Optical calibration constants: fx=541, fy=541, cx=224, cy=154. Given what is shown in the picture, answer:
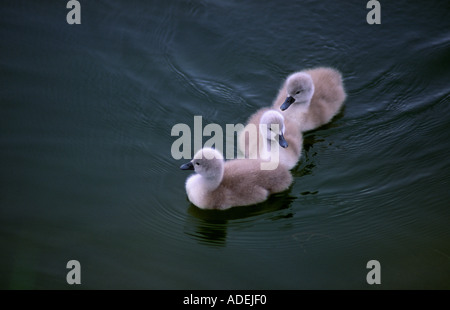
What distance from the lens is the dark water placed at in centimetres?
370

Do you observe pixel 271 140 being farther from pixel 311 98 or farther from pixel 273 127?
pixel 311 98

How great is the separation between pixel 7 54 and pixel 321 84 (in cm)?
305

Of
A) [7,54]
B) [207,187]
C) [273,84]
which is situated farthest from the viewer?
[273,84]

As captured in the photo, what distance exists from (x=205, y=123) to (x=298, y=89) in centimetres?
→ 91

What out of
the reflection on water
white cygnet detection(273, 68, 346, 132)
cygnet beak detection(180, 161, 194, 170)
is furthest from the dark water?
cygnet beak detection(180, 161, 194, 170)

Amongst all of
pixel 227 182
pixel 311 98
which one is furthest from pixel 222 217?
pixel 311 98

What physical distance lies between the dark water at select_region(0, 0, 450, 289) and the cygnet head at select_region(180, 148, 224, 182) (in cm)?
31

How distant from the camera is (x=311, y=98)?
5.18 metres

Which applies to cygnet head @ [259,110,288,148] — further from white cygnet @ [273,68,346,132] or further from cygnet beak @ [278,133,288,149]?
white cygnet @ [273,68,346,132]

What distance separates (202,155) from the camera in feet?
13.3

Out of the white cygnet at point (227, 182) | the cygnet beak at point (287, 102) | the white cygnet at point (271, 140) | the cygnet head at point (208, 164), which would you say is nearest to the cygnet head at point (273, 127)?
the white cygnet at point (271, 140)

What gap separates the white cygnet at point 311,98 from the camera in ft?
16.2
